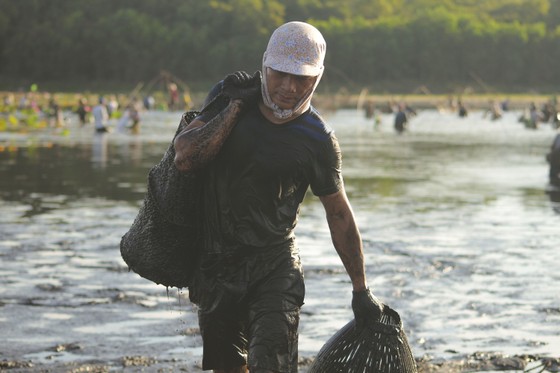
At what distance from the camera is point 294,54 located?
433 centimetres

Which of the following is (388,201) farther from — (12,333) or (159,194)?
(159,194)

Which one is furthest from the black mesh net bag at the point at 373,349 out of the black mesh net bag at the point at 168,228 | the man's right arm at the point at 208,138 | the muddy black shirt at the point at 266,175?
the man's right arm at the point at 208,138

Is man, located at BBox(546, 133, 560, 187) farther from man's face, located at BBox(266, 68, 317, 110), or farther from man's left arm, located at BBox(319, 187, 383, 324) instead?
man's face, located at BBox(266, 68, 317, 110)

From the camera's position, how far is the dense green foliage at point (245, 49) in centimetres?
16388

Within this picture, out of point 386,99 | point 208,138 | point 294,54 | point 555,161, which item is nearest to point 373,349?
point 208,138

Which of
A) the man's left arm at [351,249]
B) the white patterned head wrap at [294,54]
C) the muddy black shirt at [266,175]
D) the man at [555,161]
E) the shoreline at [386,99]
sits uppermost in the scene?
the white patterned head wrap at [294,54]

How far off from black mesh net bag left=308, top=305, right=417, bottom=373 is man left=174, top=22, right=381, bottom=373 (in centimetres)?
11

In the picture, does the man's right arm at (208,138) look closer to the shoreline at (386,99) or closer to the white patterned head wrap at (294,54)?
the white patterned head wrap at (294,54)

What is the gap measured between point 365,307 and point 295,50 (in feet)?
3.29

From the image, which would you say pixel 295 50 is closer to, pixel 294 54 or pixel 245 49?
pixel 294 54

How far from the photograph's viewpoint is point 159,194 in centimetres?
460

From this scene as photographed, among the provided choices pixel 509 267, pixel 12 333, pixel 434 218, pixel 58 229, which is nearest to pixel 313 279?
pixel 509 267

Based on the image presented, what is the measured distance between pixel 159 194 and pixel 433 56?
168038 mm

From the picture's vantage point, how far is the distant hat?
4.31 metres
